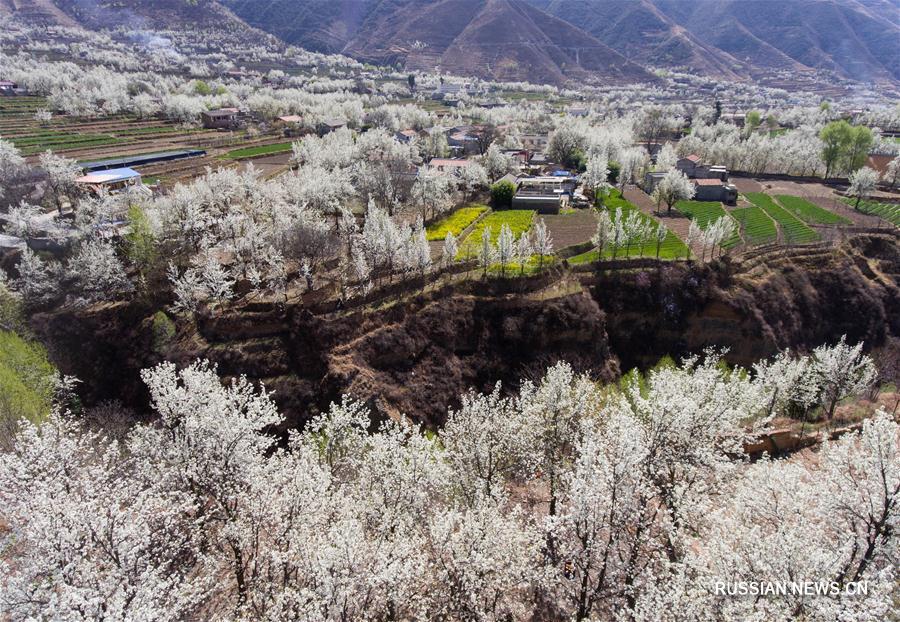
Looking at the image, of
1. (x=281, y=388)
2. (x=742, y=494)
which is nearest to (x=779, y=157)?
(x=742, y=494)

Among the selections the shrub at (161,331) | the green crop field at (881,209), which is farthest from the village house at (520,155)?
the shrub at (161,331)

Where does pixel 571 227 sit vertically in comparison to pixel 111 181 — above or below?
below

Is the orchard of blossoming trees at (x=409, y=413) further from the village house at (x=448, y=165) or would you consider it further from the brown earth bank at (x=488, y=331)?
the village house at (x=448, y=165)

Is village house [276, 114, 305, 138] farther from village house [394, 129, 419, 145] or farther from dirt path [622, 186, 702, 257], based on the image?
dirt path [622, 186, 702, 257]

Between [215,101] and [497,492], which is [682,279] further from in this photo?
[215,101]

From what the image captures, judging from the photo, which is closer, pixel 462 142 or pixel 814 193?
pixel 814 193

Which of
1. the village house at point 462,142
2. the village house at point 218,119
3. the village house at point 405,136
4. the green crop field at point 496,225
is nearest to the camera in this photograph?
the green crop field at point 496,225

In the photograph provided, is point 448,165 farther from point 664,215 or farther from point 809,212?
point 809,212

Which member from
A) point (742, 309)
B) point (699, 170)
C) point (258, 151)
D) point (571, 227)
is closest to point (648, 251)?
point (571, 227)
